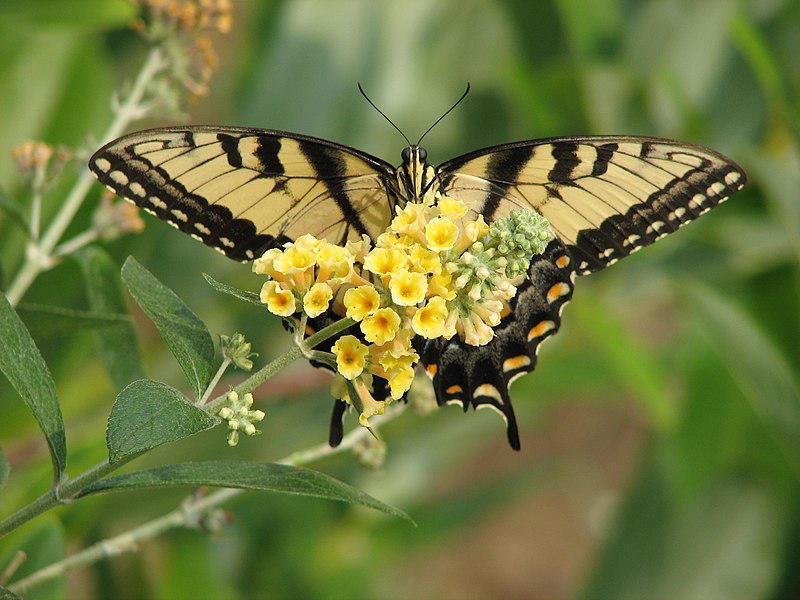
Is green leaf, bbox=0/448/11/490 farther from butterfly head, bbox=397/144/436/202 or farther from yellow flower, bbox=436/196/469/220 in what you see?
butterfly head, bbox=397/144/436/202

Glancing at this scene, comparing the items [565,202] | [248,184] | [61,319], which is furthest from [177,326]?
[565,202]

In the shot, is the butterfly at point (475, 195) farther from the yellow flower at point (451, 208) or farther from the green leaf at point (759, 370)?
the green leaf at point (759, 370)

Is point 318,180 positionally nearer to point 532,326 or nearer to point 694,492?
point 532,326

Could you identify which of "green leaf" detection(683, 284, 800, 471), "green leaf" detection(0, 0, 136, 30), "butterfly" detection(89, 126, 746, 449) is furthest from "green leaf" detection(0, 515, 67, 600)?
"green leaf" detection(683, 284, 800, 471)

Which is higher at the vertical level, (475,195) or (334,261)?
(475,195)

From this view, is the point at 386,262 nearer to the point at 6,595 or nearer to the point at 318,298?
the point at 318,298

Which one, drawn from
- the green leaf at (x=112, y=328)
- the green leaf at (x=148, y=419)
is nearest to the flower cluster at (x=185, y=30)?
the green leaf at (x=112, y=328)
